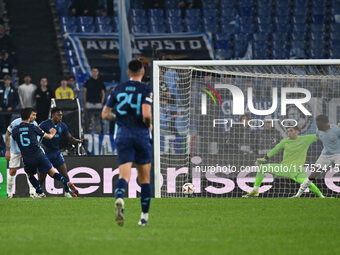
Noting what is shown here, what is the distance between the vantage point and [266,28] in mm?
28172

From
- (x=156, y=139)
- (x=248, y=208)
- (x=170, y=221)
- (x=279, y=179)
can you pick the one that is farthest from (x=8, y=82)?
(x=170, y=221)

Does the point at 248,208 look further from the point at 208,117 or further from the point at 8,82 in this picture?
the point at 8,82

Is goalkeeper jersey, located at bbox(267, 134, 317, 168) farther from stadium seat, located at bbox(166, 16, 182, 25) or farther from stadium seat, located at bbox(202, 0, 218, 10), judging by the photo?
stadium seat, located at bbox(202, 0, 218, 10)

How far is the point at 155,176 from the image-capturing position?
51.6ft

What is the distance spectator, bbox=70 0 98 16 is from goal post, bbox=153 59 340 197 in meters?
12.9

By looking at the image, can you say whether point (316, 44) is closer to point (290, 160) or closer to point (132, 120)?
point (290, 160)

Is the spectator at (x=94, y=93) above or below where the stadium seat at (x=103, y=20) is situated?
below

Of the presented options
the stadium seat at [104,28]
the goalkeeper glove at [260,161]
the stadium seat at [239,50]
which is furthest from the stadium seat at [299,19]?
the goalkeeper glove at [260,161]

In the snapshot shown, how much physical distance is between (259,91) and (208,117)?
117 centimetres

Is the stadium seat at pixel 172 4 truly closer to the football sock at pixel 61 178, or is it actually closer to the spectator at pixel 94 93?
the spectator at pixel 94 93

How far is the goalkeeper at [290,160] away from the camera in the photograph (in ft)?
52.6

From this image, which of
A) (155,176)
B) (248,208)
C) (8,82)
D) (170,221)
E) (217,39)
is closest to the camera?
(170,221)

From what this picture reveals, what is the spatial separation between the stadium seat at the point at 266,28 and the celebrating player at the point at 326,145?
12.4 metres

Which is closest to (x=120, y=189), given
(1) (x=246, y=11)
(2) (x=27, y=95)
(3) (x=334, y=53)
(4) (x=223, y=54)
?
(2) (x=27, y=95)
